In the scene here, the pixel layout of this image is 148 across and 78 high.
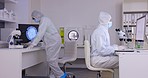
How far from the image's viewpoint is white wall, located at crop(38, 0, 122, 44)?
17.2ft

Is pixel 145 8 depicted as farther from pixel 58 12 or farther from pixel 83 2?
pixel 58 12

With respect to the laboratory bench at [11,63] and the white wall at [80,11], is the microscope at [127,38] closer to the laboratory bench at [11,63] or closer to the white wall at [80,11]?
the laboratory bench at [11,63]

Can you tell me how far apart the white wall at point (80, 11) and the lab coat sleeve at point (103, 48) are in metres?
2.39

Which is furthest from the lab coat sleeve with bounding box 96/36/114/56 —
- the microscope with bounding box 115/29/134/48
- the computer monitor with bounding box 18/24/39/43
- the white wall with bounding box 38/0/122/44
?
the white wall with bounding box 38/0/122/44

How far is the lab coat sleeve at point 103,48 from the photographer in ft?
9.27

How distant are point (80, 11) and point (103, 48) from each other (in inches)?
104

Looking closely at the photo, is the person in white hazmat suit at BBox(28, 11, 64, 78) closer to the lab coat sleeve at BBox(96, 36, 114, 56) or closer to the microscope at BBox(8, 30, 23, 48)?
the microscope at BBox(8, 30, 23, 48)

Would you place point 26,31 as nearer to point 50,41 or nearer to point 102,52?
point 50,41

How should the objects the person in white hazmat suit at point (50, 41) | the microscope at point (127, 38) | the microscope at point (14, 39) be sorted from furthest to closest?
the person in white hazmat suit at point (50, 41) → the microscope at point (127, 38) → the microscope at point (14, 39)

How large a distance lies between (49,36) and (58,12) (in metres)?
1.87

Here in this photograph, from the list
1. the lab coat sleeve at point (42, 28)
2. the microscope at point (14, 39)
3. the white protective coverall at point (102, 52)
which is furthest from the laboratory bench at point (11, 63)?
the white protective coverall at point (102, 52)

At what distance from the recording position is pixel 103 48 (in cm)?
286

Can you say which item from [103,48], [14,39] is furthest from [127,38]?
[14,39]

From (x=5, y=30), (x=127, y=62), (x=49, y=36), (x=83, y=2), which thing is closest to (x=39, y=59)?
(x=49, y=36)
